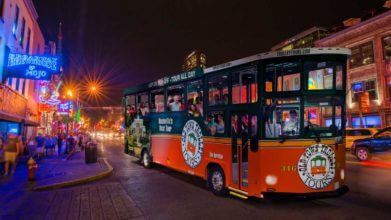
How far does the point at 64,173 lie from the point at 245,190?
850 cm

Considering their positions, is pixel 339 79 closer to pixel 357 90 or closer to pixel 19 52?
pixel 19 52

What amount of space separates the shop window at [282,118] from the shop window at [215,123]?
1746 millimetres

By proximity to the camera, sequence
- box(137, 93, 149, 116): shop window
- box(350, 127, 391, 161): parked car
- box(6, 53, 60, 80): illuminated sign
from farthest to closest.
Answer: box(350, 127, 391, 161): parked car → box(6, 53, 60, 80): illuminated sign → box(137, 93, 149, 116): shop window

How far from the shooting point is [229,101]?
8.51 meters

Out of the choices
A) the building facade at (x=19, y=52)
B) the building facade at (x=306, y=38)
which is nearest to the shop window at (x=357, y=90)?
the building facade at (x=306, y=38)

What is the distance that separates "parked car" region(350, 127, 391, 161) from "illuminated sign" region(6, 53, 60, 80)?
17.7 meters

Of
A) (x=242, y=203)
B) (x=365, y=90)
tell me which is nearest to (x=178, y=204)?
(x=242, y=203)

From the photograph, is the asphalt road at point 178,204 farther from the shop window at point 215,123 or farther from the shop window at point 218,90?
the shop window at point 218,90

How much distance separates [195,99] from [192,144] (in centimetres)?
153

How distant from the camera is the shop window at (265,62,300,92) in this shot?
7.29 meters

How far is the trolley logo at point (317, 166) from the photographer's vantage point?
7.13 metres

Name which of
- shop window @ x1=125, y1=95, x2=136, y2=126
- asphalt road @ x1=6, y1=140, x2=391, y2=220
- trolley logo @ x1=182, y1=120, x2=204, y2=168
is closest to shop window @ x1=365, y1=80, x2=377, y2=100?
asphalt road @ x1=6, y1=140, x2=391, y2=220

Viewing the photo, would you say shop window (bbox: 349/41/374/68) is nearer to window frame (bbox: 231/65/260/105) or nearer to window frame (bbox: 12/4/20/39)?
window frame (bbox: 231/65/260/105)

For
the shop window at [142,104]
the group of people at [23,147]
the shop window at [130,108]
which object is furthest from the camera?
the shop window at [130,108]
